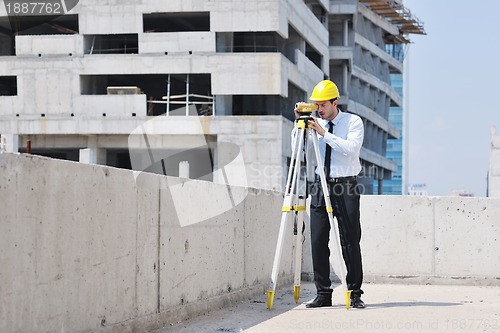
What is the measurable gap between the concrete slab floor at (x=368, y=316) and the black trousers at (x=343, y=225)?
34 centimetres

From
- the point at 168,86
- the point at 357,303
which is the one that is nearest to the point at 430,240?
the point at 357,303

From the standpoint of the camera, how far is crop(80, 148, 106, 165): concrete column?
45156mm

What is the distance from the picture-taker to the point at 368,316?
297 inches

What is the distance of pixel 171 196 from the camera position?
729 centimetres

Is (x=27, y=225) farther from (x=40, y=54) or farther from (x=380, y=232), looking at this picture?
(x=40, y=54)

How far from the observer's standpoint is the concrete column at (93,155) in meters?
Result: 45.2

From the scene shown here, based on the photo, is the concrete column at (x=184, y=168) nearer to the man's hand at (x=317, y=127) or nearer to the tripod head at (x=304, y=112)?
the tripod head at (x=304, y=112)

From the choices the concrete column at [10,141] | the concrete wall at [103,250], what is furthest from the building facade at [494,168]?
the concrete column at [10,141]

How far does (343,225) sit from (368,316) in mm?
952

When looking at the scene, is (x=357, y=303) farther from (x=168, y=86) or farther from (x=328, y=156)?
(x=168, y=86)

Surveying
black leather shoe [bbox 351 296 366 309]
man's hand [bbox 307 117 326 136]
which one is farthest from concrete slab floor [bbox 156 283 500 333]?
man's hand [bbox 307 117 326 136]

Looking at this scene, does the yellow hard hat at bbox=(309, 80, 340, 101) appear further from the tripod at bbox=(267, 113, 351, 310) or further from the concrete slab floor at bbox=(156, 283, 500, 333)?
the concrete slab floor at bbox=(156, 283, 500, 333)

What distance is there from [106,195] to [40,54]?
40910 mm

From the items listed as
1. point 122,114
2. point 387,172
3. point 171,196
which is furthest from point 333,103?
point 387,172
